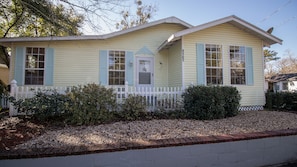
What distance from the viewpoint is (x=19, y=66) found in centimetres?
766

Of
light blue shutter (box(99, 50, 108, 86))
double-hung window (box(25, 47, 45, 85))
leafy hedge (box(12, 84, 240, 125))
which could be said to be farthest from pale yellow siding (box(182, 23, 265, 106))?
double-hung window (box(25, 47, 45, 85))

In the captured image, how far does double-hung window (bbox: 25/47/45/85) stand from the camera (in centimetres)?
781

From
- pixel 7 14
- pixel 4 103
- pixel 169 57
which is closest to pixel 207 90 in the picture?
pixel 169 57

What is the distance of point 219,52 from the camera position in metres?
7.90

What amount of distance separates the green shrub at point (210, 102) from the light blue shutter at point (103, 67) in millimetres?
4009

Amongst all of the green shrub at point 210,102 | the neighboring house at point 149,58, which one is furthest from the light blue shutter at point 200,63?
the green shrub at point 210,102

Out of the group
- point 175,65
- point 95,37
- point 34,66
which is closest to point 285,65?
point 175,65

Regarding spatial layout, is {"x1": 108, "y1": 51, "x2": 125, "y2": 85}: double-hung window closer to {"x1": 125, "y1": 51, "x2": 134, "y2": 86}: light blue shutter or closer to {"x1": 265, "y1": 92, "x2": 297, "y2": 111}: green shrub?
{"x1": 125, "y1": 51, "x2": 134, "y2": 86}: light blue shutter

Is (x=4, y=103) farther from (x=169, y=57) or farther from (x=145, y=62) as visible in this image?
(x=169, y=57)

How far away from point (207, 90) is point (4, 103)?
895cm

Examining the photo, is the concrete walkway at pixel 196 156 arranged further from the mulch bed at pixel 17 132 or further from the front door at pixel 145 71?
the front door at pixel 145 71

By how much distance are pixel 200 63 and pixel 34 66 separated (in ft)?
24.0

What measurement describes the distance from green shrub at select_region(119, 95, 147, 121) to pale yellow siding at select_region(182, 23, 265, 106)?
251 centimetres

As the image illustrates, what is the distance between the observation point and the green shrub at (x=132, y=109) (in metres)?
5.57
